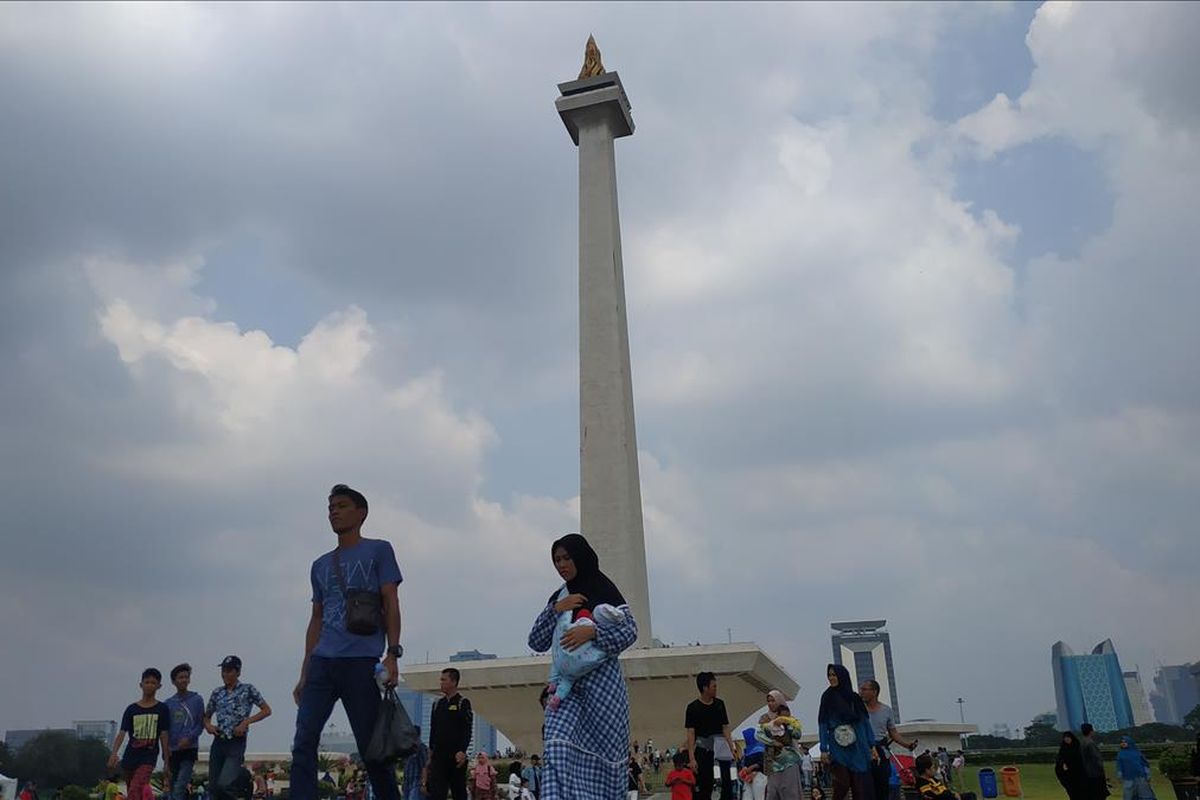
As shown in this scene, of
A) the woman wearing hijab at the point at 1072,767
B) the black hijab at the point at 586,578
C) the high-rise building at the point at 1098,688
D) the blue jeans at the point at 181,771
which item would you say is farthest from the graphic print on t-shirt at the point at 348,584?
the high-rise building at the point at 1098,688

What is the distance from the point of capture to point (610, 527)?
24125 millimetres

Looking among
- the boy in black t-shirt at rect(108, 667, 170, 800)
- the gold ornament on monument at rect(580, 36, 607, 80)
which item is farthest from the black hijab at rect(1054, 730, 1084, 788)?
the gold ornament on monument at rect(580, 36, 607, 80)

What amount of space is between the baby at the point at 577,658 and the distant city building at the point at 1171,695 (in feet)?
635

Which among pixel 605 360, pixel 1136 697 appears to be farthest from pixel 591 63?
pixel 1136 697

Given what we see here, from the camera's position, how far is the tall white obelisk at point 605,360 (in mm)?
24094

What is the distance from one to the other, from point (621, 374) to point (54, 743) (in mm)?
24511

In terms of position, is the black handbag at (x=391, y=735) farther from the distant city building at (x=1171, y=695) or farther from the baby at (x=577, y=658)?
the distant city building at (x=1171, y=695)

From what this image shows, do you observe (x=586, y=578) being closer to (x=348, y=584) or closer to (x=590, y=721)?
(x=590, y=721)

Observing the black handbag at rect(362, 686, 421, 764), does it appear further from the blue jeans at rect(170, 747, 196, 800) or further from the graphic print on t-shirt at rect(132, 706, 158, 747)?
the blue jeans at rect(170, 747, 196, 800)

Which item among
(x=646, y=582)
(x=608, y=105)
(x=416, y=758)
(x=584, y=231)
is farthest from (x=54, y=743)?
(x=416, y=758)

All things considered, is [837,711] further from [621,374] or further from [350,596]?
[621,374]

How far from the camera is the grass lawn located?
18.2 metres

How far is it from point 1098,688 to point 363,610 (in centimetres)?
15284

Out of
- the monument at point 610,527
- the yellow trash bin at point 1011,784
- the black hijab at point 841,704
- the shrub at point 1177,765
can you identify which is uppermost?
the monument at point 610,527
